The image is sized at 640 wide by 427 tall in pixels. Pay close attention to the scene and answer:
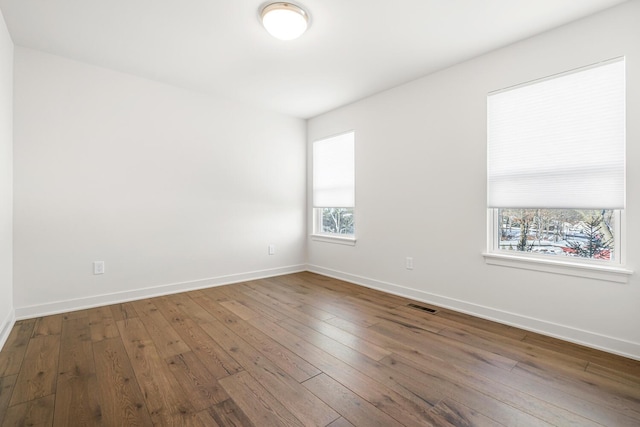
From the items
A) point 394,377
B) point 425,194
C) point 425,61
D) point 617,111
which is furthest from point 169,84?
point 617,111

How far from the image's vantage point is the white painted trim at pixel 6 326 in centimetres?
230

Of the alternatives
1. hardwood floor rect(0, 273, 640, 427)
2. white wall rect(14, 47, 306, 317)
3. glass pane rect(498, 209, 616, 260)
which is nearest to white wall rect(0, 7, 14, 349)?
white wall rect(14, 47, 306, 317)

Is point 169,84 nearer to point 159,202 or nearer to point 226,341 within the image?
point 159,202

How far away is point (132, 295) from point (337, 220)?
2824 millimetres

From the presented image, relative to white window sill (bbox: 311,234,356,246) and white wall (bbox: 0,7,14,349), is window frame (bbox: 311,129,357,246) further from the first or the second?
white wall (bbox: 0,7,14,349)

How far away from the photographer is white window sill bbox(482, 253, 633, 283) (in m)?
2.17

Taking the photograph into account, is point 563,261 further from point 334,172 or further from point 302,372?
point 334,172

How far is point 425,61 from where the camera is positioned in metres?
3.00

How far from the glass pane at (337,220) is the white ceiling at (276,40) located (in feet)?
5.92

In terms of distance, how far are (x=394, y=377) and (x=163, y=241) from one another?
299 centimetres

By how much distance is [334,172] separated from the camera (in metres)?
4.54

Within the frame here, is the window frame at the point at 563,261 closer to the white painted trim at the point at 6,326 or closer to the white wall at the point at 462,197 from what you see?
the white wall at the point at 462,197

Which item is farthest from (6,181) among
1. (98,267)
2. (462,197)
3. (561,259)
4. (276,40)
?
(561,259)

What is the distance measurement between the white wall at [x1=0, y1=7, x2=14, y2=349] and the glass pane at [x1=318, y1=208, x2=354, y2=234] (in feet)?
11.8
